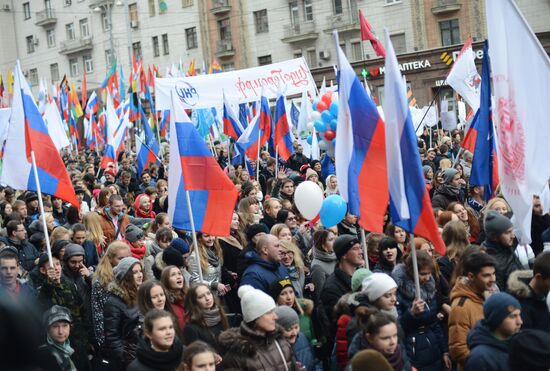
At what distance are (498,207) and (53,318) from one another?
4206 millimetres

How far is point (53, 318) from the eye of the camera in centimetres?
545

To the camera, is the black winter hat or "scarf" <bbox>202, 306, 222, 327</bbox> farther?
the black winter hat

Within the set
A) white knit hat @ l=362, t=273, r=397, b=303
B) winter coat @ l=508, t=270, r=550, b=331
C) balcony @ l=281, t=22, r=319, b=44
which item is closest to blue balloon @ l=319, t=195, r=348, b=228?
white knit hat @ l=362, t=273, r=397, b=303

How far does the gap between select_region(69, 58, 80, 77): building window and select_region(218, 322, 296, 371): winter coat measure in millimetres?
56277

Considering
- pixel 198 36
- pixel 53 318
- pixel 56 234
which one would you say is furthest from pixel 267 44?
pixel 53 318

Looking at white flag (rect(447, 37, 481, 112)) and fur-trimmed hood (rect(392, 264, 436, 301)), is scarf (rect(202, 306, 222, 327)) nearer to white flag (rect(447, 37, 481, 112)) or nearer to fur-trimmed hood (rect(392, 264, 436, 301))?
fur-trimmed hood (rect(392, 264, 436, 301))

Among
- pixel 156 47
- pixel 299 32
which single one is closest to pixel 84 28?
pixel 156 47

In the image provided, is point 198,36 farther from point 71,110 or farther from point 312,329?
point 312,329

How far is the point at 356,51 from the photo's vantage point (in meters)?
41.3

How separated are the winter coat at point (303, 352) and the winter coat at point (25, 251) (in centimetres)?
429

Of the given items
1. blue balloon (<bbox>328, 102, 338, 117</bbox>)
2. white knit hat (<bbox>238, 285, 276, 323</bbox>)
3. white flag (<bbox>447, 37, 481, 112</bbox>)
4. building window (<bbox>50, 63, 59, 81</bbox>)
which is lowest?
white knit hat (<bbox>238, 285, 276, 323</bbox>)

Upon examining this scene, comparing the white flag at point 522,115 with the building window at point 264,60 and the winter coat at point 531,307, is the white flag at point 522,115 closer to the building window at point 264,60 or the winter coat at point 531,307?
the winter coat at point 531,307

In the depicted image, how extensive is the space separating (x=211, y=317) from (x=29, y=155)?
355 cm

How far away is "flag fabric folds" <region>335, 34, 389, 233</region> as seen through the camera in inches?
251
